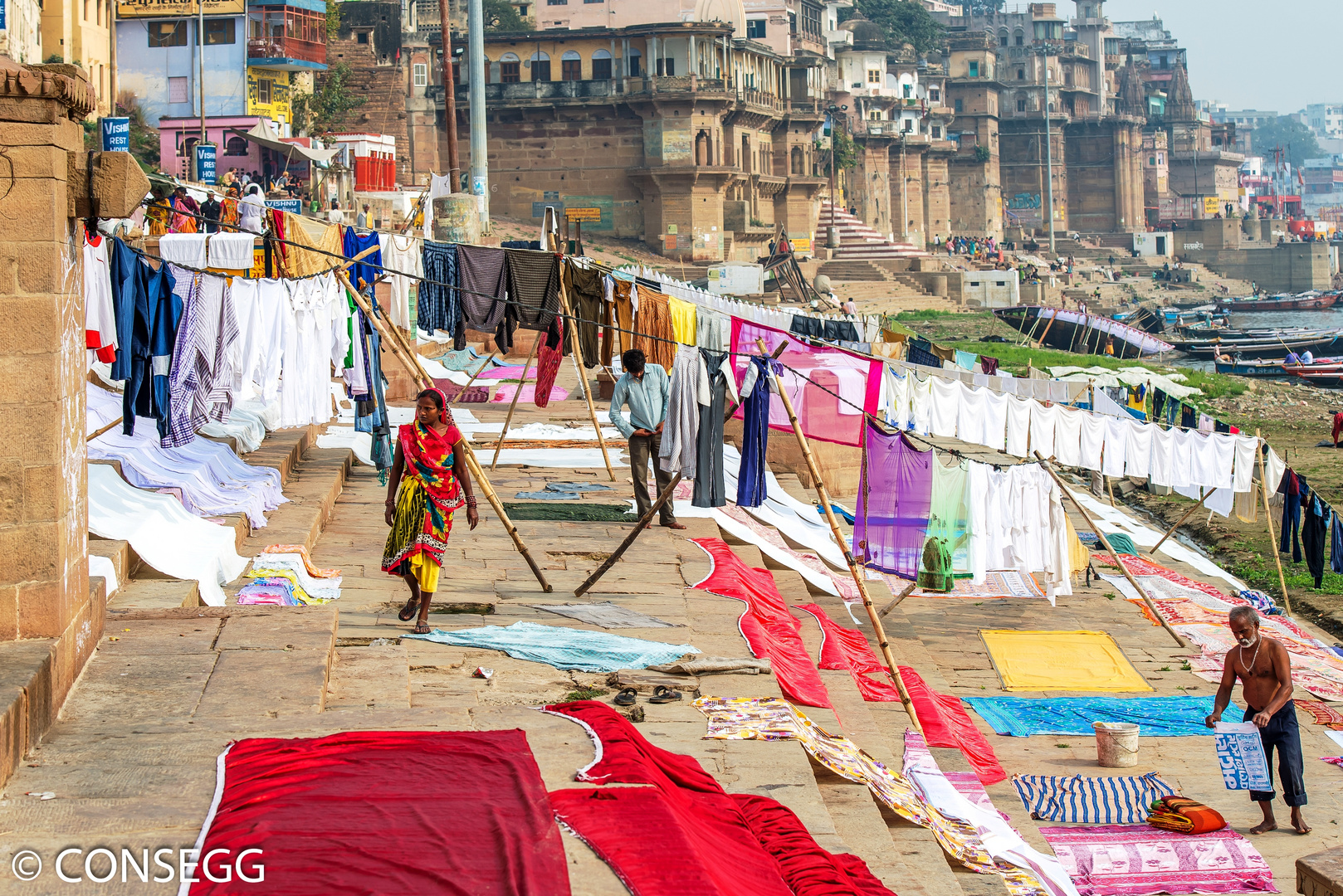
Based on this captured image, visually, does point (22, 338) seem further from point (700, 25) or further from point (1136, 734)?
point (700, 25)

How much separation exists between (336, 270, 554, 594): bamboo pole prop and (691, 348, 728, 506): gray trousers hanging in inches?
41.2

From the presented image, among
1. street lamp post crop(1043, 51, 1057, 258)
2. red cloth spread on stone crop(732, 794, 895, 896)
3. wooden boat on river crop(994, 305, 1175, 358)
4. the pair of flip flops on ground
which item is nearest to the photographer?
red cloth spread on stone crop(732, 794, 895, 896)

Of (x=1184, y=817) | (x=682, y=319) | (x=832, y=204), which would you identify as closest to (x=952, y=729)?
(x=1184, y=817)

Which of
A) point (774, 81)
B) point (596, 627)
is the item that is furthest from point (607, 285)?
point (774, 81)

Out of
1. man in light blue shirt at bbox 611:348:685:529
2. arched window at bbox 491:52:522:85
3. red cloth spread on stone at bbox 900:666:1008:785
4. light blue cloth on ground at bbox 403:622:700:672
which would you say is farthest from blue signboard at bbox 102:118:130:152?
arched window at bbox 491:52:522:85

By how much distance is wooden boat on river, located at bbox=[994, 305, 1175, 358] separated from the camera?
135ft

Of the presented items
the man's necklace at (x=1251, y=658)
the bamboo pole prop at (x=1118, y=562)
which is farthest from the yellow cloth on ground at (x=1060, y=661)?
the man's necklace at (x=1251, y=658)

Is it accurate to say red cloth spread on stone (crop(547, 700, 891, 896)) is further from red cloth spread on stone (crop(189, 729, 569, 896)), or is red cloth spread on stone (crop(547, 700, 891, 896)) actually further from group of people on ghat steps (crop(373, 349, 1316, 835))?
group of people on ghat steps (crop(373, 349, 1316, 835))

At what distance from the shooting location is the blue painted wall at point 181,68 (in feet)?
129

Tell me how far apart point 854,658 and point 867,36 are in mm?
69372

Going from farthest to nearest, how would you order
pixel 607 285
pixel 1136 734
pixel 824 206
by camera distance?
pixel 824 206
pixel 607 285
pixel 1136 734

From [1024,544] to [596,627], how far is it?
437 cm

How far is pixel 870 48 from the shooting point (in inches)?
2862

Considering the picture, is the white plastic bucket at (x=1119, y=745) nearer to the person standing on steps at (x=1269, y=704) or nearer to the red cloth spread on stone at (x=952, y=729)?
the red cloth spread on stone at (x=952, y=729)
